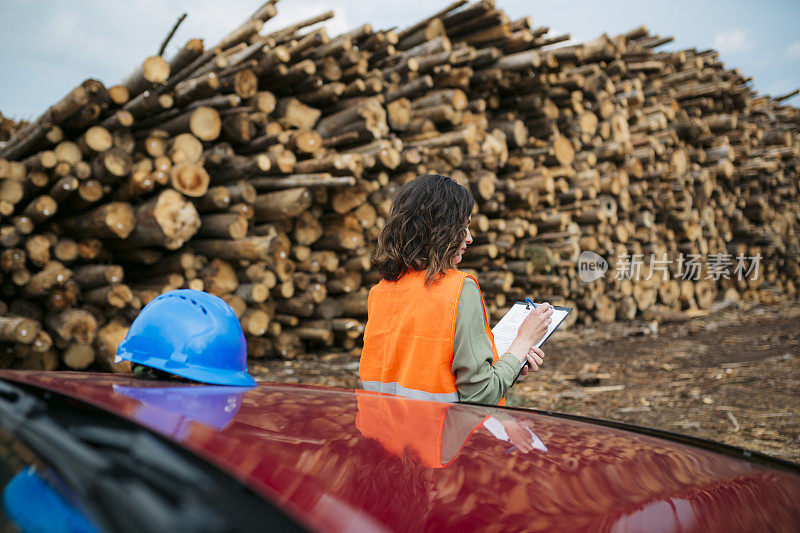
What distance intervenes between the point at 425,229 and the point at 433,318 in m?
0.33

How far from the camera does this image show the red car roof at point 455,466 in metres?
0.83

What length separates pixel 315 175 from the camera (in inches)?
180

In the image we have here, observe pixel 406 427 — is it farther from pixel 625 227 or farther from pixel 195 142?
pixel 625 227

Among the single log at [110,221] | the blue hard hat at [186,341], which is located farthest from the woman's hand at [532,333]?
→ the single log at [110,221]

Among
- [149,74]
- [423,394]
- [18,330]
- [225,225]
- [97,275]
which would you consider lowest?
[423,394]

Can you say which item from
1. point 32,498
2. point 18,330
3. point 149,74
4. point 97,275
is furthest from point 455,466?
point 149,74

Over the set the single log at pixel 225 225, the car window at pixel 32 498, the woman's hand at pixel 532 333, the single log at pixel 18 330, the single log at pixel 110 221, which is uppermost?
the single log at pixel 110 221

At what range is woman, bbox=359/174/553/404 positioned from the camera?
176 cm

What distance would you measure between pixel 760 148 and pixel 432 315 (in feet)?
41.1

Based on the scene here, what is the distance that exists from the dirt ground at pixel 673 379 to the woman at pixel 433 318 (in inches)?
84.3

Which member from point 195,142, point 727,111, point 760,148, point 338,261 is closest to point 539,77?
point 338,261

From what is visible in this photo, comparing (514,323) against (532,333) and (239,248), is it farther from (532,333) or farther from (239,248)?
(239,248)

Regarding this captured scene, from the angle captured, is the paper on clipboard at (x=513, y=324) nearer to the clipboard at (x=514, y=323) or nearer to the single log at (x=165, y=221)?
the clipboard at (x=514, y=323)

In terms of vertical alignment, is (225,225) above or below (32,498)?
above
